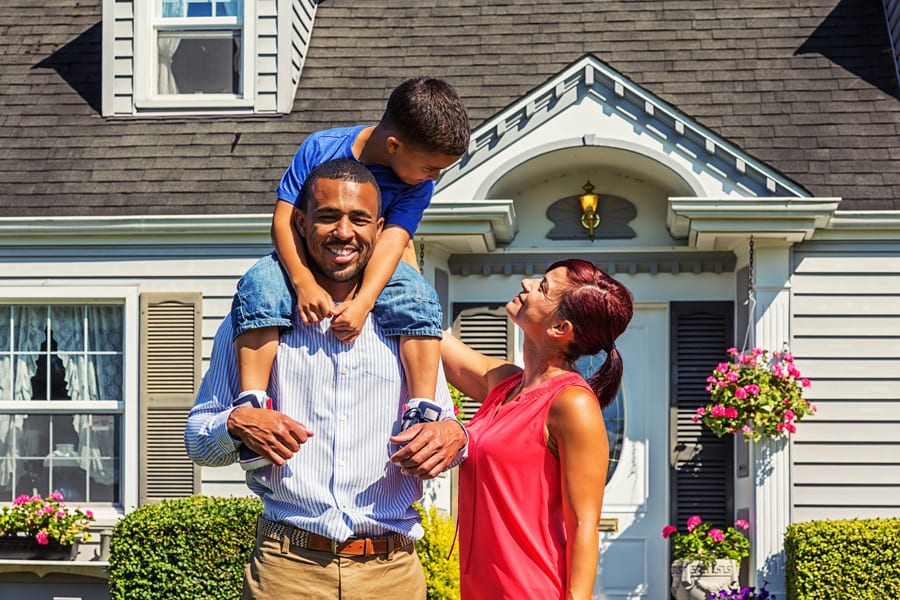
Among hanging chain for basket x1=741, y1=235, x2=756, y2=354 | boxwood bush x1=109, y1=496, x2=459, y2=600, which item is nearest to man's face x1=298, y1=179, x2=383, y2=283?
boxwood bush x1=109, y1=496, x2=459, y2=600

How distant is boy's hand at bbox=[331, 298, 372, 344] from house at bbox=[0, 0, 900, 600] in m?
5.28

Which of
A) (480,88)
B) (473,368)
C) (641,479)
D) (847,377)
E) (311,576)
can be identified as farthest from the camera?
(480,88)

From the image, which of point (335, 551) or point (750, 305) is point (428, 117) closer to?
point (335, 551)

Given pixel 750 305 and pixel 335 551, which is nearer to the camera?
pixel 335 551

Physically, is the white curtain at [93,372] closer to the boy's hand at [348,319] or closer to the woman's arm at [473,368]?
the woman's arm at [473,368]

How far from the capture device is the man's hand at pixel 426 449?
289 centimetres

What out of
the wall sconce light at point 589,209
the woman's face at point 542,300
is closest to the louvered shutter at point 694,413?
the wall sconce light at point 589,209

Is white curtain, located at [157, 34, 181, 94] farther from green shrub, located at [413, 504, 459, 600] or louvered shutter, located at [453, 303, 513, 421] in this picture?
green shrub, located at [413, 504, 459, 600]

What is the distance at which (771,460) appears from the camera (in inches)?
328

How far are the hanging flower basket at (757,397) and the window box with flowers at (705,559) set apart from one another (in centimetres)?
65

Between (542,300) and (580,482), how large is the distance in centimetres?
51

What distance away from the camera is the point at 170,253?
8.89 m

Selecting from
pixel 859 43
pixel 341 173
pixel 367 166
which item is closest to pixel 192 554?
pixel 367 166

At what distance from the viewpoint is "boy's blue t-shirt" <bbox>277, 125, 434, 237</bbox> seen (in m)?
3.24
